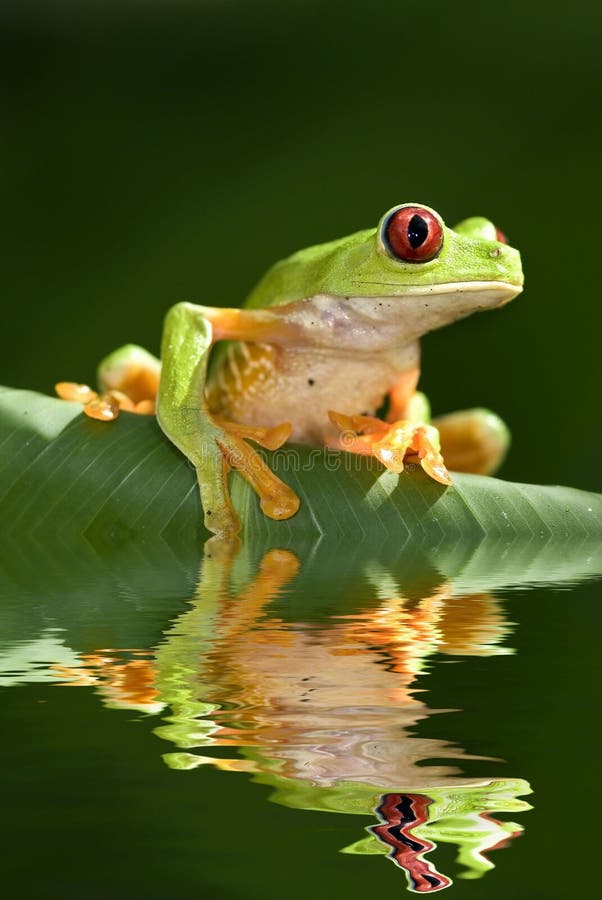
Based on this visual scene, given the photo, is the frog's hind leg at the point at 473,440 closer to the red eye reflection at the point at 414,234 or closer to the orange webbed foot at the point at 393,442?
the orange webbed foot at the point at 393,442

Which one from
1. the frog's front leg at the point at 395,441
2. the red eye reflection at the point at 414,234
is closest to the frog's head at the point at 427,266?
the red eye reflection at the point at 414,234

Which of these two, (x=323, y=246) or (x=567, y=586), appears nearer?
(x=567, y=586)

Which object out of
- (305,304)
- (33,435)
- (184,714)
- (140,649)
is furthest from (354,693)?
(305,304)

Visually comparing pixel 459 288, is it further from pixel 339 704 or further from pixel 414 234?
pixel 339 704

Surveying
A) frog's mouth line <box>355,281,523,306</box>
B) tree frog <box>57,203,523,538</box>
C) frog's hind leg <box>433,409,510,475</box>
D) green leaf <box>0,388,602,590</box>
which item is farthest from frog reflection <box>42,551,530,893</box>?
frog's hind leg <box>433,409,510,475</box>

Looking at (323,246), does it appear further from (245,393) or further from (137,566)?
(137,566)

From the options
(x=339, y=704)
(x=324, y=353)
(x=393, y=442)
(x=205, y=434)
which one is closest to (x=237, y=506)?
(x=205, y=434)
